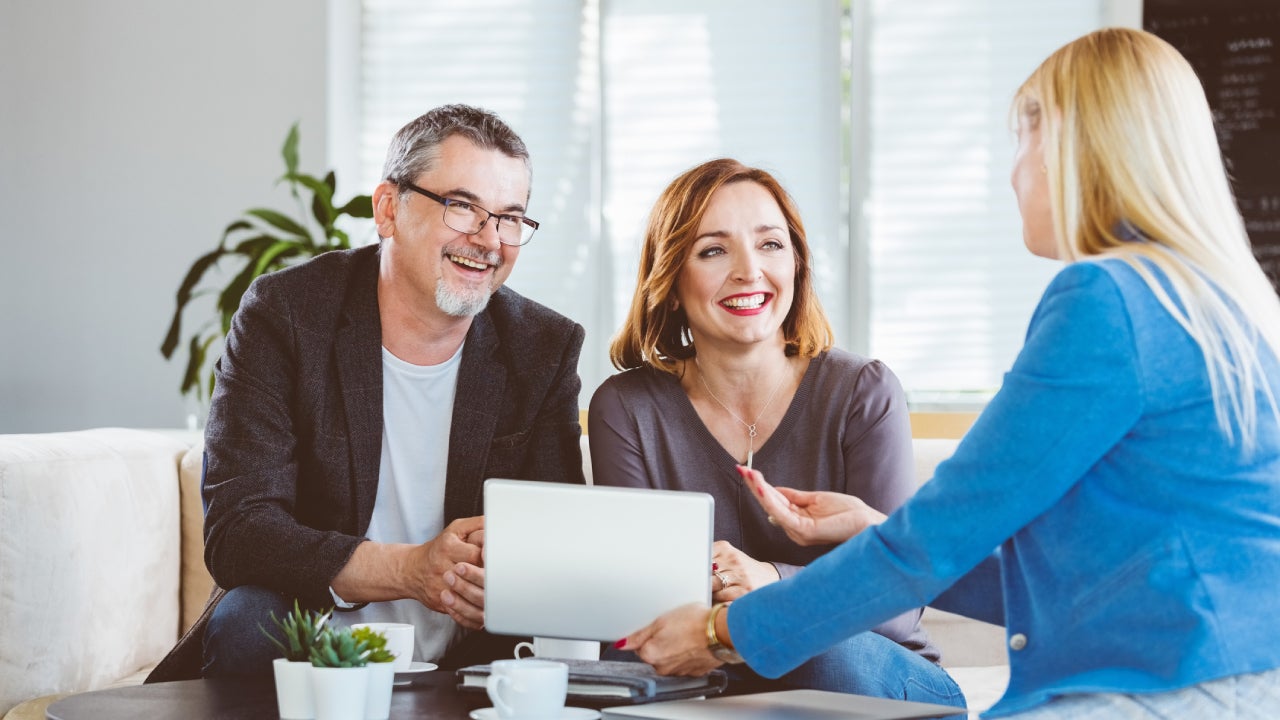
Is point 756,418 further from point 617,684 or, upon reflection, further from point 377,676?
point 377,676

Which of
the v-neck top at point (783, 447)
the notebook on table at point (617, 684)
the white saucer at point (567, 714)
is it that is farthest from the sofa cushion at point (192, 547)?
the white saucer at point (567, 714)

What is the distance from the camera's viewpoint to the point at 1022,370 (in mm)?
1146

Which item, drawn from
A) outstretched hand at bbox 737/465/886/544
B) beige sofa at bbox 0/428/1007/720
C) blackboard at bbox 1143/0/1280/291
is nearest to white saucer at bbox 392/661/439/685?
outstretched hand at bbox 737/465/886/544

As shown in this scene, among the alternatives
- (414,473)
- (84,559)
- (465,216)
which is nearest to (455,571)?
(414,473)

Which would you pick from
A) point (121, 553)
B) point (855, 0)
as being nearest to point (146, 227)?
point (121, 553)

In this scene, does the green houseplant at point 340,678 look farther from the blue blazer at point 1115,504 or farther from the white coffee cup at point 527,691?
the blue blazer at point 1115,504

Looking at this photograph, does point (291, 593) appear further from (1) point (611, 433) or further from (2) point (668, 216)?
(2) point (668, 216)

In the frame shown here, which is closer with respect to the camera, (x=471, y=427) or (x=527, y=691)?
(x=527, y=691)

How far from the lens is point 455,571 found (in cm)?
171

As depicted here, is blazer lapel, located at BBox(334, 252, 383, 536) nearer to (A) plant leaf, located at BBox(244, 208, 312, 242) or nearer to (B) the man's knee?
(B) the man's knee

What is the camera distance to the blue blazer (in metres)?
1.09

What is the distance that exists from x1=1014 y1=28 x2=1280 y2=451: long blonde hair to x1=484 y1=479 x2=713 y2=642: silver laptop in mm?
498

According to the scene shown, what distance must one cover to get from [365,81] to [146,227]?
0.84 metres

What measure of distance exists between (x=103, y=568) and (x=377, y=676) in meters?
1.14
